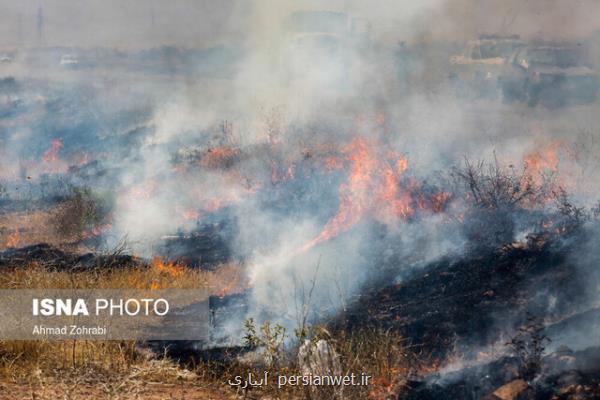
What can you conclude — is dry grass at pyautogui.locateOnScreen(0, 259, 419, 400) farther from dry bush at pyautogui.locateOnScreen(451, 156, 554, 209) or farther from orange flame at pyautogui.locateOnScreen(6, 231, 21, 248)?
orange flame at pyautogui.locateOnScreen(6, 231, 21, 248)

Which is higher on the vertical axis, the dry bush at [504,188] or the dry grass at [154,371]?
the dry bush at [504,188]

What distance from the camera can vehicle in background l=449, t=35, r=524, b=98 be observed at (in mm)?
23133

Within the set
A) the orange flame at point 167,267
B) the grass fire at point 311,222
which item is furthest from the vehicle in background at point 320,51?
the orange flame at point 167,267

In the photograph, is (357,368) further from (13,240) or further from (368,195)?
(13,240)

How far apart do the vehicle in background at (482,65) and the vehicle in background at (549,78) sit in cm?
40

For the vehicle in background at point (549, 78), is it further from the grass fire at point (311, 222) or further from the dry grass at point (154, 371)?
the dry grass at point (154, 371)

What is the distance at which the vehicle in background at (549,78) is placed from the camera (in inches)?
831

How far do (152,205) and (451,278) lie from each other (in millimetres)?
10510

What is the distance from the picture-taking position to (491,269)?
11062mm

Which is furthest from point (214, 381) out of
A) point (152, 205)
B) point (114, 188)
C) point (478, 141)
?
point (478, 141)

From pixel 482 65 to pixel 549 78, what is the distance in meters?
2.85

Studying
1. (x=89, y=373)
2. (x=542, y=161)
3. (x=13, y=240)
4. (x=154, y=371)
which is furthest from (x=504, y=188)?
(x=13, y=240)

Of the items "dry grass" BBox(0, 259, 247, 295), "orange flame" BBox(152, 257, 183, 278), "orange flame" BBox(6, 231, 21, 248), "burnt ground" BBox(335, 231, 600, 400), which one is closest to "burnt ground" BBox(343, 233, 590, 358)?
"burnt ground" BBox(335, 231, 600, 400)

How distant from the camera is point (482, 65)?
945 inches
